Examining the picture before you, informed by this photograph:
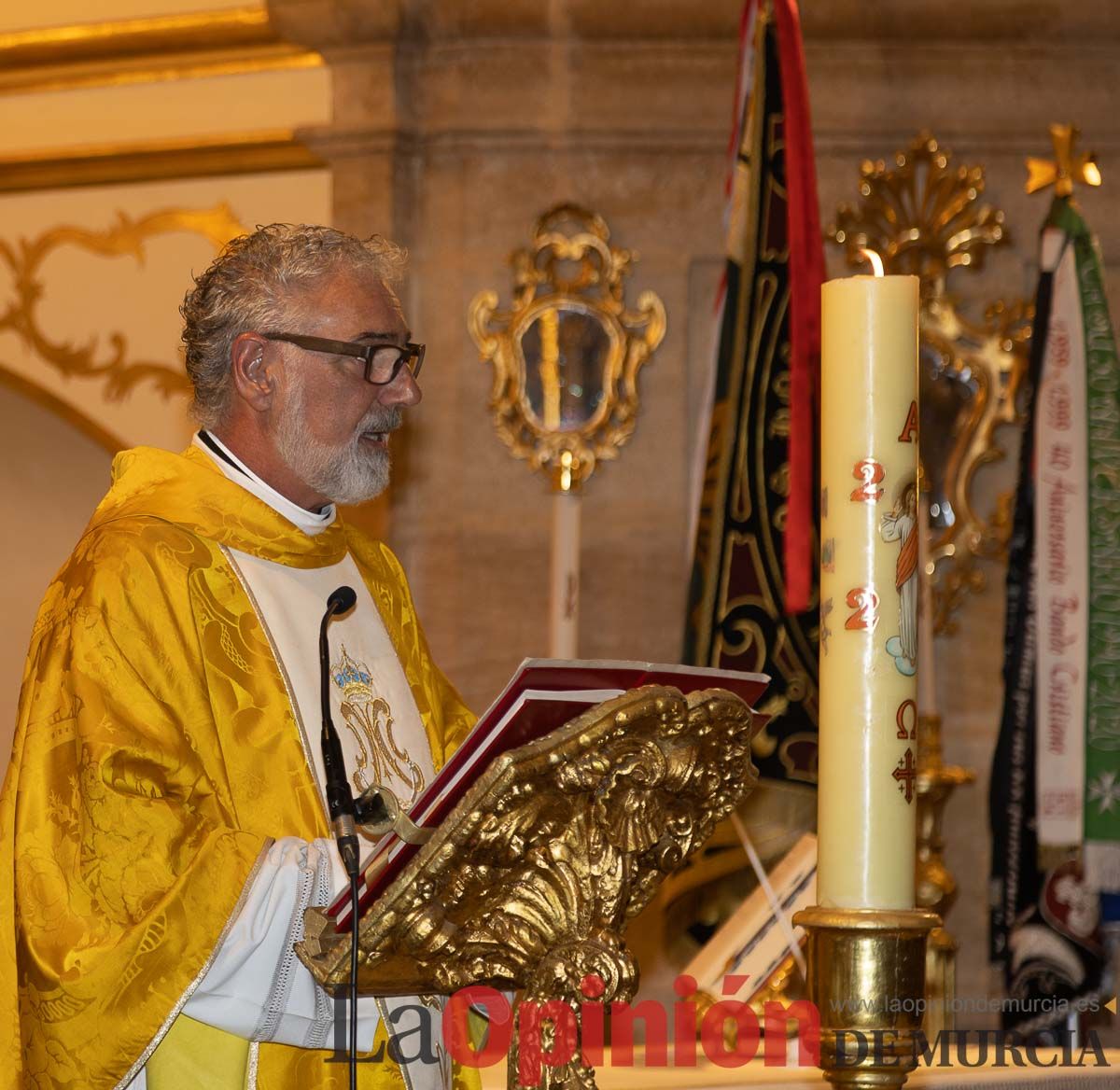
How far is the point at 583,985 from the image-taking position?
179cm

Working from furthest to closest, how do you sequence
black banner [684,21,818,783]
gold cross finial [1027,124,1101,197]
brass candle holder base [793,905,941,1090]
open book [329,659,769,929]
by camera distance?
gold cross finial [1027,124,1101,197] < black banner [684,21,818,783] < open book [329,659,769,929] < brass candle holder base [793,905,941,1090]

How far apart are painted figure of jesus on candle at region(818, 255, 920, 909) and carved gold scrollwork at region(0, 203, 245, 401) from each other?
3.75 meters

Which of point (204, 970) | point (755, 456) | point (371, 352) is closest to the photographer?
point (204, 970)

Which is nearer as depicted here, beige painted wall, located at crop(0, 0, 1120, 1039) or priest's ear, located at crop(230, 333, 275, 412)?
priest's ear, located at crop(230, 333, 275, 412)

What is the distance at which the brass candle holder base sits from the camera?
4.65 ft

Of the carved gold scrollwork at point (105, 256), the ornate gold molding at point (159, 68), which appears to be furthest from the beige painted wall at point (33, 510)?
the ornate gold molding at point (159, 68)

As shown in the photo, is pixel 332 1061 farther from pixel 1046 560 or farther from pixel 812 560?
pixel 1046 560

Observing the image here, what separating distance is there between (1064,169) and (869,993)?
3.31 meters

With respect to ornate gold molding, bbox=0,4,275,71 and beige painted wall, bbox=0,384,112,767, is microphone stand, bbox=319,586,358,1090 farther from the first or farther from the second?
beige painted wall, bbox=0,384,112,767

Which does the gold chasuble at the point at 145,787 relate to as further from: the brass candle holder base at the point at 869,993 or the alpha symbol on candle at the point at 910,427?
the alpha symbol on candle at the point at 910,427

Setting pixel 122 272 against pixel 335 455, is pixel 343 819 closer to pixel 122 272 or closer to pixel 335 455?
pixel 335 455

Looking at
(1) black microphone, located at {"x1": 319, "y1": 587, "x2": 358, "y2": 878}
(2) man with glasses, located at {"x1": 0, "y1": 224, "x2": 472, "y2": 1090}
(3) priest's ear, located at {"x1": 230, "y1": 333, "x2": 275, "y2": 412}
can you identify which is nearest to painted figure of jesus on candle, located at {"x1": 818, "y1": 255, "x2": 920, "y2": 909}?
(1) black microphone, located at {"x1": 319, "y1": 587, "x2": 358, "y2": 878}

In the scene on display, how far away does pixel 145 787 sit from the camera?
228 cm

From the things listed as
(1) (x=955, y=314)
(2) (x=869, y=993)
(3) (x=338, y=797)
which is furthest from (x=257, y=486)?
(1) (x=955, y=314)
